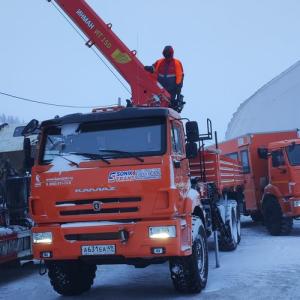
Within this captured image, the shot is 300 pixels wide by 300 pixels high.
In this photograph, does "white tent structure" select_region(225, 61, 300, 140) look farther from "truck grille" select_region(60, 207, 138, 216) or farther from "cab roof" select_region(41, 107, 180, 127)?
"truck grille" select_region(60, 207, 138, 216)

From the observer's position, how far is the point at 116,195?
6914 millimetres

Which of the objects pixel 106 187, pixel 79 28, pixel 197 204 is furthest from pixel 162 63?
pixel 106 187

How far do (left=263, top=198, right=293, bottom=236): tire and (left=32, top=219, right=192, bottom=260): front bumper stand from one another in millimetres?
6894

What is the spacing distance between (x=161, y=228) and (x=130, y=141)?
1.24 meters

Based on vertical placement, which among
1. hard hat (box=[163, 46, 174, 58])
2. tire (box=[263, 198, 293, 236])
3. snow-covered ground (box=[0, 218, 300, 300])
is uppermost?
hard hat (box=[163, 46, 174, 58])

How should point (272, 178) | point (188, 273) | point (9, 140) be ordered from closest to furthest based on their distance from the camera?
1. point (188, 273)
2. point (9, 140)
3. point (272, 178)

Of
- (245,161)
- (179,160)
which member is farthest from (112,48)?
(245,161)

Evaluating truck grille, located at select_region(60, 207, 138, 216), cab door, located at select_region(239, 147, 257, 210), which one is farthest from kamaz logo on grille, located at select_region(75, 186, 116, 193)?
cab door, located at select_region(239, 147, 257, 210)

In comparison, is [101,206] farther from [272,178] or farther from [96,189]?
[272,178]

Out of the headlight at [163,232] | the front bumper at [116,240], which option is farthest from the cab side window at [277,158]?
the headlight at [163,232]

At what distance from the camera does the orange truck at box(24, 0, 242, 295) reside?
6832 millimetres

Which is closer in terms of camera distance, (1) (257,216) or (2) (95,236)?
(2) (95,236)

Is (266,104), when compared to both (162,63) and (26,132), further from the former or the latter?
(26,132)

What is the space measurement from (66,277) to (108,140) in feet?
7.18
